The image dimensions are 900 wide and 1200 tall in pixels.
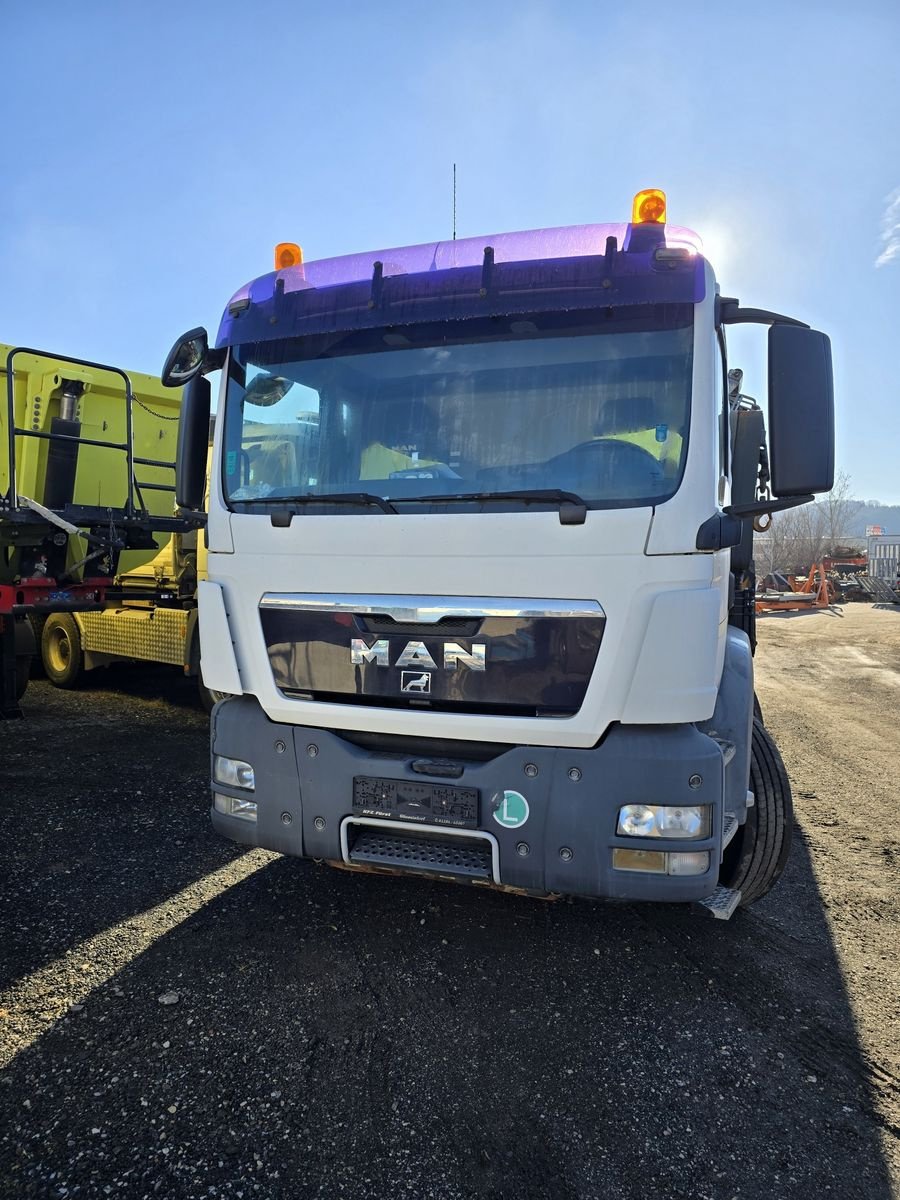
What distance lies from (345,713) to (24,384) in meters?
5.97

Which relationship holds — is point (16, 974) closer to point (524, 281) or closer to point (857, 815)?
point (524, 281)

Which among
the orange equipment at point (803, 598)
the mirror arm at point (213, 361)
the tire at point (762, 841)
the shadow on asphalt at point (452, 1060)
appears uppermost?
the mirror arm at point (213, 361)

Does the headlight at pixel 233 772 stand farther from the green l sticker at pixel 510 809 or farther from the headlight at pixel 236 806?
the green l sticker at pixel 510 809

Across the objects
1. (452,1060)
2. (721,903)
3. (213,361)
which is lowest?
(452,1060)

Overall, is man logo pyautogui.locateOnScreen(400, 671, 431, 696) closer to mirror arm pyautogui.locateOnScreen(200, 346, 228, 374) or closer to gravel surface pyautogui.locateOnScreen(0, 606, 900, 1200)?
gravel surface pyautogui.locateOnScreen(0, 606, 900, 1200)

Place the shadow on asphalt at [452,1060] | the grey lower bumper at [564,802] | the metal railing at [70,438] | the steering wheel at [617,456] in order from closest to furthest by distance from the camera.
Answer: the shadow on asphalt at [452,1060] < the grey lower bumper at [564,802] < the steering wheel at [617,456] < the metal railing at [70,438]

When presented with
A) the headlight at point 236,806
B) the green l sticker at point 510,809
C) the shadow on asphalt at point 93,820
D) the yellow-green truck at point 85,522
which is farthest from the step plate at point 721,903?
the yellow-green truck at point 85,522

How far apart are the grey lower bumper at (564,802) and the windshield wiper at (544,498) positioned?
0.74 m

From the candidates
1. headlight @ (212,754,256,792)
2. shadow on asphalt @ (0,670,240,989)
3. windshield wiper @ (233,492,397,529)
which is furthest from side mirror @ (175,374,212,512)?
shadow on asphalt @ (0,670,240,989)

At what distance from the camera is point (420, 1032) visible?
8.54 feet

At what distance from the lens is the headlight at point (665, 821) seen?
2494 millimetres

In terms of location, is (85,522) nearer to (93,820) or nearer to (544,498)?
(93,820)

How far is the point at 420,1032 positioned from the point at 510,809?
814 millimetres

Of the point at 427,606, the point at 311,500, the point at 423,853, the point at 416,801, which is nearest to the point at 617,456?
the point at 427,606
